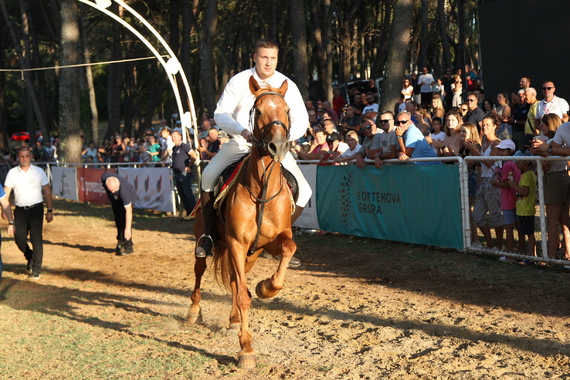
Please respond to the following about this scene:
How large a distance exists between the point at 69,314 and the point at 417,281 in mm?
4837

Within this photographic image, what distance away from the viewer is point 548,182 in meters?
9.71

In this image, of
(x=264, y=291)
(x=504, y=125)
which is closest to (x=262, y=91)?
(x=264, y=291)

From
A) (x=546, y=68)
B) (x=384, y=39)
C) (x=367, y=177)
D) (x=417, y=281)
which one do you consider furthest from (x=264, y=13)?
(x=417, y=281)

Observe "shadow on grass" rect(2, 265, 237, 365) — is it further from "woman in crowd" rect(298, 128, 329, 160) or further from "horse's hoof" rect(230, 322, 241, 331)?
"woman in crowd" rect(298, 128, 329, 160)

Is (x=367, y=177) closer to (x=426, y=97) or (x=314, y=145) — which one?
(x=314, y=145)

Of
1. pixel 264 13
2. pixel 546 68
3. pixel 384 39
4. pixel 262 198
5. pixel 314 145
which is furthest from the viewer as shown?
pixel 264 13

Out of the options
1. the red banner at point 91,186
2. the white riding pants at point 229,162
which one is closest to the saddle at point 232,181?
the white riding pants at point 229,162

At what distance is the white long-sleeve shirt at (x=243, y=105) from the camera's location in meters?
7.03

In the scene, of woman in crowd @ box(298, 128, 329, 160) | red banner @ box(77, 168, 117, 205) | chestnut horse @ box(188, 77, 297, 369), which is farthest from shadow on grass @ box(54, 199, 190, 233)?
chestnut horse @ box(188, 77, 297, 369)

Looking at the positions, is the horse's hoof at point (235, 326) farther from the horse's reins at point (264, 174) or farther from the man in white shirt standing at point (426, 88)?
the man in white shirt standing at point (426, 88)

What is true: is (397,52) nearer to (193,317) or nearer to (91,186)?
(193,317)

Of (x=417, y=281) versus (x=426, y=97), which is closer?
(x=417, y=281)

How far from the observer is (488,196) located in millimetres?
10852

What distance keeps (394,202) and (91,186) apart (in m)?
16.4
